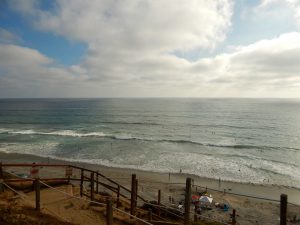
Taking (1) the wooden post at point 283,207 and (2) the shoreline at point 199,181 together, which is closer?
(1) the wooden post at point 283,207

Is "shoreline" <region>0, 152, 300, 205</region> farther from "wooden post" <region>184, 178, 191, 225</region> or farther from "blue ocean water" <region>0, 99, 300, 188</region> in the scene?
"wooden post" <region>184, 178, 191, 225</region>

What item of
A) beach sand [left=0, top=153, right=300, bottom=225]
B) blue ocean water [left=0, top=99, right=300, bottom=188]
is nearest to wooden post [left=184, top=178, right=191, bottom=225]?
beach sand [left=0, top=153, right=300, bottom=225]

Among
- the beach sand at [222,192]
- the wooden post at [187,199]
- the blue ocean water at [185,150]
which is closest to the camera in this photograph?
the wooden post at [187,199]

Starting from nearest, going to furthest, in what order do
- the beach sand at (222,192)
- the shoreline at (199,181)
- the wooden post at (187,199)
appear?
the wooden post at (187,199) < the beach sand at (222,192) < the shoreline at (199,181)

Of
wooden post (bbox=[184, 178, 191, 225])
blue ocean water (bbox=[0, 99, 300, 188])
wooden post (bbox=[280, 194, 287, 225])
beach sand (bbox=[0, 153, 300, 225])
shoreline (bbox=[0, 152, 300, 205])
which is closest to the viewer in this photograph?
wooden post (bbox=[280, 194, 287, 225])

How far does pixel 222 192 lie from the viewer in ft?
68.4

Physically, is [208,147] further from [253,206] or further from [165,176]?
[253,206]

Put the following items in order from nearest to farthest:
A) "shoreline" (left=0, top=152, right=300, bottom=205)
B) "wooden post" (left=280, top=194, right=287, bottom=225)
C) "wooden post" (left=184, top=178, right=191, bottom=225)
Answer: "wooden post" (left=280, top=194, right=287, bottom=225) < "wooden post" (left=184, top=178, right=191, bottom=225) < "shoreline" (left=0, top=152, right=300, bottom=205)

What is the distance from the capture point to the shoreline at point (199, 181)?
2514 centimetres

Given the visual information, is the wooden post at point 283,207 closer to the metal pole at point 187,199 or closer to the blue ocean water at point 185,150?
the metal pole at point 187,199

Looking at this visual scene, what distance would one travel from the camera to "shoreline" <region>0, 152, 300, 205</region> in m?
25.1

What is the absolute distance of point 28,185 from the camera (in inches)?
437

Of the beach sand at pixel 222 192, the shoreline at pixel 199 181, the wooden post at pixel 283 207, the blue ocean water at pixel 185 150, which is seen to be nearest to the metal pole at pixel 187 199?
the wooden post at pixel 283 207

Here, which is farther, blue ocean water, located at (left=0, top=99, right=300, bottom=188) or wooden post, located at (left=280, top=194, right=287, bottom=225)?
blue ocean water, located at (left=0, top=99, right=300, bottom=188)
